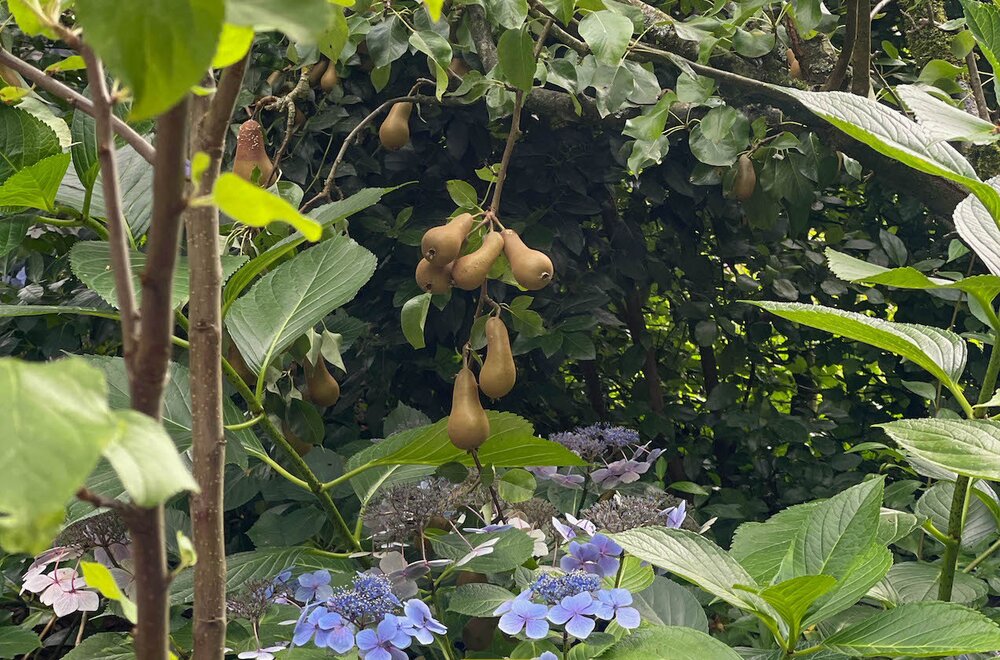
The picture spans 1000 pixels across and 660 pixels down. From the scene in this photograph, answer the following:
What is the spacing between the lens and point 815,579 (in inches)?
24.5

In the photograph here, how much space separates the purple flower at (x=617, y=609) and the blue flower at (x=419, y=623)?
136mm

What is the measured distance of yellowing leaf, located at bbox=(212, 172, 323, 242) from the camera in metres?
0.24

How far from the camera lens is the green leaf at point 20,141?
72cm

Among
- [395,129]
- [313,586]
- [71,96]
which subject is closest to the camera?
[71,96]

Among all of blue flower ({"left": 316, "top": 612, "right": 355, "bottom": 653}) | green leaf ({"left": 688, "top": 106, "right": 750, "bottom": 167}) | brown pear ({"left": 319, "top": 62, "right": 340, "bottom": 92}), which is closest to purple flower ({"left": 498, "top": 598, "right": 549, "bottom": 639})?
blue flower ({"left": 316, "top": 612, "right": 355, "bottom": 653})

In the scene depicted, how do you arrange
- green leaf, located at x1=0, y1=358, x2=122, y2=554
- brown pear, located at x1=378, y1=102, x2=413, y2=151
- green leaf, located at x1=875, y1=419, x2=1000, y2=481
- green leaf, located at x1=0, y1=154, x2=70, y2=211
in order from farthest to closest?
brown pear, located at x1=378, y1=102, x2=413, y2=151, green leaf, located at x1=0, y1=154, x2=70, y2=211, green leaf, located at x1=875, y1=419, x2=1000, y2=481, green leaf, located at x1=0, y1=358, x2=122, y2=554

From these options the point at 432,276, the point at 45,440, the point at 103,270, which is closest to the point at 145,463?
the point at 45,440

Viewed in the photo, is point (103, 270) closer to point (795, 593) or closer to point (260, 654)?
point (260, 654)

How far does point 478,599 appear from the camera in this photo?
807 mm

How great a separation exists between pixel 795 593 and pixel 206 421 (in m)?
0.46

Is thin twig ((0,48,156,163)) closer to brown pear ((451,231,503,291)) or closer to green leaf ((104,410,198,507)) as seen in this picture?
green leaf ((104,410,198,507))

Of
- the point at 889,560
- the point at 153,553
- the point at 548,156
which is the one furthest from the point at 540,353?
the point at 153,553

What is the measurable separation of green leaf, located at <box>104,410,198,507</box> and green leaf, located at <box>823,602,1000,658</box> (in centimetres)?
57

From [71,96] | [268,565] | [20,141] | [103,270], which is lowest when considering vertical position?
[268,565]
